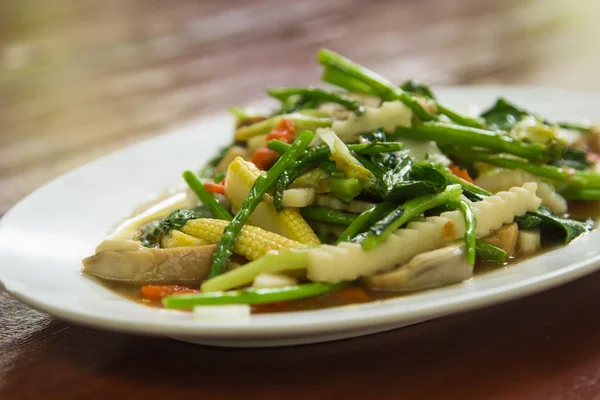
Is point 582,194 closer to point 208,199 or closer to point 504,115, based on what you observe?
point 504,115

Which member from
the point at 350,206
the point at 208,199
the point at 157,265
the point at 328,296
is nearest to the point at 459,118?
the point at 350,206

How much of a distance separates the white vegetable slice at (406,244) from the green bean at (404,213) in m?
0.03

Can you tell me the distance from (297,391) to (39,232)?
1.50 metres

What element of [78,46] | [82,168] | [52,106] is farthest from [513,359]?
[78,46]

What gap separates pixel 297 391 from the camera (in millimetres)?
2127

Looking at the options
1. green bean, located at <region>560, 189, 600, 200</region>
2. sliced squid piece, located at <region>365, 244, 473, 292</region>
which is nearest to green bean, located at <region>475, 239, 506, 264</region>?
sliced squid piece, located at <region>365, 244, 473, 292</region>

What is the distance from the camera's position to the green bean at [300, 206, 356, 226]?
2.91m

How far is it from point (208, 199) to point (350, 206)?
0.65 m

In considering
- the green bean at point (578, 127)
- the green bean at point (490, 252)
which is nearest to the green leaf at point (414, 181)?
the green bean at point (490, 252)

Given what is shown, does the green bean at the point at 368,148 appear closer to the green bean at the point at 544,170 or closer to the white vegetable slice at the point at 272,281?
the green bean at the point at 544,170

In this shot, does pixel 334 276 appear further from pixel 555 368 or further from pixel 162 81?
pixel 162 81

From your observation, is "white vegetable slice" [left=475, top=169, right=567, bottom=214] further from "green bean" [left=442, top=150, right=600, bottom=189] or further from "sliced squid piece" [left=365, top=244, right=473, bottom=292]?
"sliced squid piece" [left=365, top=244, right=473, bottom=292]

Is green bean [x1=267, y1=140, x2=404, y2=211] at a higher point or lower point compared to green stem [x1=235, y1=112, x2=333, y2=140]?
lower

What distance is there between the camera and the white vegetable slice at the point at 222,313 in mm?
2180
